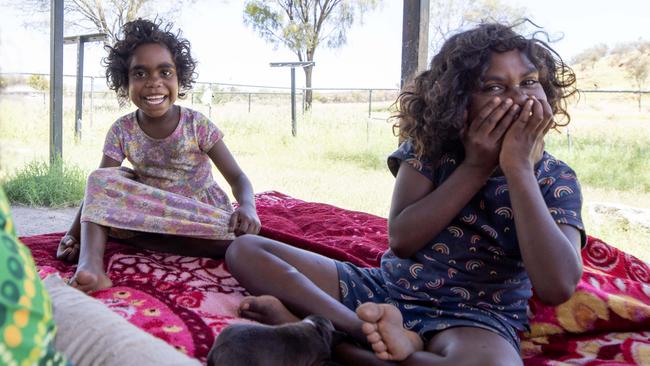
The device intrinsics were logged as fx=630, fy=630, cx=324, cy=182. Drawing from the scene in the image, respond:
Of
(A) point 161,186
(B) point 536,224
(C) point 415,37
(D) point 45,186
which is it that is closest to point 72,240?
(A) point 161,186

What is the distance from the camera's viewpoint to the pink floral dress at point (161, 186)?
2529 mm

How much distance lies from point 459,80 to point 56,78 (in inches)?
171

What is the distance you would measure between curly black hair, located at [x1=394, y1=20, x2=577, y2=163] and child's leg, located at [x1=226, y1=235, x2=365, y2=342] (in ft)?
1.69

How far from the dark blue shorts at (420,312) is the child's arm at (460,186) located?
0.56 feet

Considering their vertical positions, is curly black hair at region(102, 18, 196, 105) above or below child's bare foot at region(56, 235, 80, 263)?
above

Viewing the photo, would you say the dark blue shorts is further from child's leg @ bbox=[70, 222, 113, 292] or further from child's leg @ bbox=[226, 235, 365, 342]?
child's leg @ bbox=[70, 222, 113, 292]

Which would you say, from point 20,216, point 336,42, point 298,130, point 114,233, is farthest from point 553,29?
point 336,42

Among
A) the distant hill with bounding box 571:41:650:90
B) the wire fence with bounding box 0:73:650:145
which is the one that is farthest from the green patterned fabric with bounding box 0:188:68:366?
the distant hill with bounding box 571:41:650:90

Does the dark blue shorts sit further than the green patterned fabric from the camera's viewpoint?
Yes

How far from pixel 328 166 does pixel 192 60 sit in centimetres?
451

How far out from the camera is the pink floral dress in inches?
99.6

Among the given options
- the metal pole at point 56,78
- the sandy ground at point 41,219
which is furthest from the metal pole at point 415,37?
the metal pole at point 56,78

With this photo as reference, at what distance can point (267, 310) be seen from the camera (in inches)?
73.3

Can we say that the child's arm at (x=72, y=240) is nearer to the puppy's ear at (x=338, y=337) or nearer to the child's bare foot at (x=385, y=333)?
the puppy's ear at (x=338, y=337)
